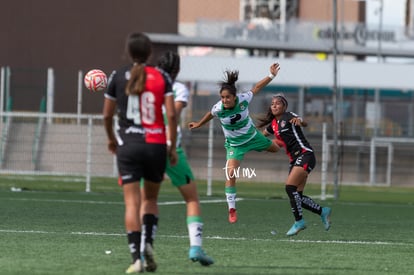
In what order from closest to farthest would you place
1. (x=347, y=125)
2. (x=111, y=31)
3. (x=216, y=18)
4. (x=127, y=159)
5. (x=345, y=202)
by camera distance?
(x=127, y=159)
(x=345, y=202)
(x=347, y=125)
(x=111, y=31)
(x=216, y=18)

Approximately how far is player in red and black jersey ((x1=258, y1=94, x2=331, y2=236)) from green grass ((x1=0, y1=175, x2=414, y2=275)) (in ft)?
1.24

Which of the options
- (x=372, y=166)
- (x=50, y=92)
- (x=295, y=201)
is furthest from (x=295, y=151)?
(x=372, y=166)

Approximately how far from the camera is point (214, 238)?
47.7 ft

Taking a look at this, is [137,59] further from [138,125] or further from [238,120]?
[238,120]

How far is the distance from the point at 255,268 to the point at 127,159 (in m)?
1.67

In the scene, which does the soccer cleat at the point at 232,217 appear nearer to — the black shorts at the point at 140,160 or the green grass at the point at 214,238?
the green grass at the point at 214,238

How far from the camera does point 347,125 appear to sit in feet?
133

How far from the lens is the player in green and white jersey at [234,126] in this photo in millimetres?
16766

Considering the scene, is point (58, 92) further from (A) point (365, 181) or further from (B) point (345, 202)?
(B) point (345, 202)

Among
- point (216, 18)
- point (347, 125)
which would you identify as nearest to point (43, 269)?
point (347, 125)

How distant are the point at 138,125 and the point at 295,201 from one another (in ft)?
19.8

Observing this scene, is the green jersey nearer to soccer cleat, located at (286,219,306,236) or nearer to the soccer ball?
the soccer ball

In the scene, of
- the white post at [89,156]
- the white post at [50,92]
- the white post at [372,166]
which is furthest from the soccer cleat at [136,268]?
the white post at [372,166]

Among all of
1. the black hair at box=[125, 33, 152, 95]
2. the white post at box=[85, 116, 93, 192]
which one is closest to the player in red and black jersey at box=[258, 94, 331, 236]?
the black hair at box=[125, 33, 152, 95]
